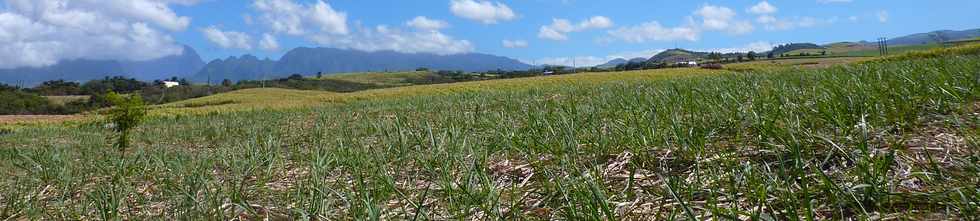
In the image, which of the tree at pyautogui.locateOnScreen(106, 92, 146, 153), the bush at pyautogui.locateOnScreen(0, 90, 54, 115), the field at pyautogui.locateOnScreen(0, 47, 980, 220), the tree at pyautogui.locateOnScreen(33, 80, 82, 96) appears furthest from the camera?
the tree at pyautogui.locateOnScreen(33, 80, 82, 96)

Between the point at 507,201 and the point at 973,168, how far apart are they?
1.64 meters

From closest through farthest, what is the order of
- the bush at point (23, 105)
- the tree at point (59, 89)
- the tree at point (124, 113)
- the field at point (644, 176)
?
the field at point (644, 176) < the tree at point (124, 113) < the bush at point (23, 105) < the tree at point (59, 89)

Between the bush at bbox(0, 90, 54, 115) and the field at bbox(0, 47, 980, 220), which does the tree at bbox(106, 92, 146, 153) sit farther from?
the bush at bbox(0, 90, 54, 115)

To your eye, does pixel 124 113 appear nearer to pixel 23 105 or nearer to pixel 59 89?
pixel 23 105

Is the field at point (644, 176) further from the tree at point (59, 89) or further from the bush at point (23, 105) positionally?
the tree at point (59, 89)

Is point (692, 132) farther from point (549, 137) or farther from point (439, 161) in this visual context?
point (439, 161)

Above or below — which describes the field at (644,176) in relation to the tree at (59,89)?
below

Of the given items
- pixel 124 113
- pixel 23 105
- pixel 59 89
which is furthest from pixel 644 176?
pixel 59 89

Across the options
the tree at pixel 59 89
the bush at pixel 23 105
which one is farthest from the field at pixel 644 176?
the tree at pixel 59 89

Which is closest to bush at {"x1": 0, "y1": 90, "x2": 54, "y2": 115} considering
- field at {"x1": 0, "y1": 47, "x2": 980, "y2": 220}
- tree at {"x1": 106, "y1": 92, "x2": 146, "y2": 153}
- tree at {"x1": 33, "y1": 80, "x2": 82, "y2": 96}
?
tree at {"x1": 33, "y1": 80, "x2": 82, "y2": 96}

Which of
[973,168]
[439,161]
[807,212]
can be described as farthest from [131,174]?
[973,168]

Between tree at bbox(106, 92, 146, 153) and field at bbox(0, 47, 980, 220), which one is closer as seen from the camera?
field at bbox(0, 47, 980, 220)

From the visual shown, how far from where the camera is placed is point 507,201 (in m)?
2.17

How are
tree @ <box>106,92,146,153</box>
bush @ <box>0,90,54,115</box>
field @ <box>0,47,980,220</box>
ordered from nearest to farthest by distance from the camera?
field @ <box>0,47,980,220</box>
tree @ <box>106,92,146,153</box>
bush @ <box>0,90,54,115</box>
